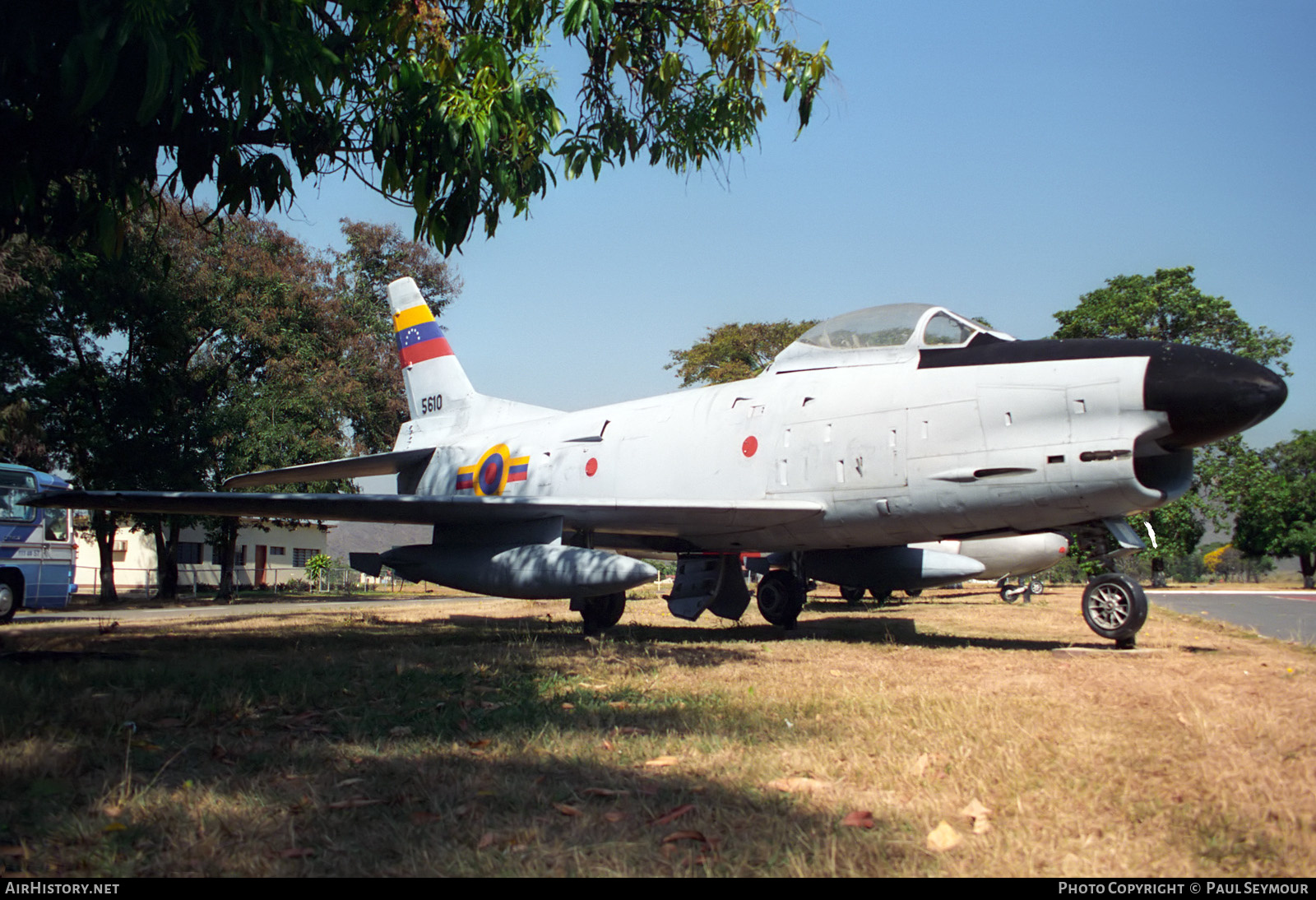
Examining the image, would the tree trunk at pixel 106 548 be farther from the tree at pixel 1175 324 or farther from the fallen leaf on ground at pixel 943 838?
the tree at pixel 1175 324

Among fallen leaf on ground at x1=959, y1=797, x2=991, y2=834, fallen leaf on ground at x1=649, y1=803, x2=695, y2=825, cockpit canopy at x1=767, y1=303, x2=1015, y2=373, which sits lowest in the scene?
fallen leaf on ground at x1=959, y1=797, x2=991, y2=834

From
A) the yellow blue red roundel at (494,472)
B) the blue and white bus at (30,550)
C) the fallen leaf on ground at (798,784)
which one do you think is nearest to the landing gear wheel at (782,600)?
the yellow blue red roundel at (494,472)

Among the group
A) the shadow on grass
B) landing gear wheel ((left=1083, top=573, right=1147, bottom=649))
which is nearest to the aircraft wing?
landing gear wheel ((left=1083, top=573, right=1147, bottom=649))

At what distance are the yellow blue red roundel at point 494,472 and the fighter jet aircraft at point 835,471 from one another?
0.14 ft

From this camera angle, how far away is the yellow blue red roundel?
1105 cm

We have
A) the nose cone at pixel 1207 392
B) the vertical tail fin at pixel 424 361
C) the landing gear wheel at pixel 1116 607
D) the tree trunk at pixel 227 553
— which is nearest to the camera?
the nose cone at pixel 1207 392

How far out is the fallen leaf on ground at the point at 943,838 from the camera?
2459mm

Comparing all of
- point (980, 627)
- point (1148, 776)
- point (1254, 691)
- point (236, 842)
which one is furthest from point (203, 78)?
point (980, 627)

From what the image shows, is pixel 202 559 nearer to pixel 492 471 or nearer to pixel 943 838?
pixel 492 471

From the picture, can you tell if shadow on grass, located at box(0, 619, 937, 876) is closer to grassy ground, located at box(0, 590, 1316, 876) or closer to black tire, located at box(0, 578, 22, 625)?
grassy ground, located at box(0, 590, 1316, 876)

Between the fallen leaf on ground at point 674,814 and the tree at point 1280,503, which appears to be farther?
the tree at point 1280,503

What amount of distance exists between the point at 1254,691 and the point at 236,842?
17.4ft

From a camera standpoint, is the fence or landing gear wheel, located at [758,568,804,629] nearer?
landing gear wheel, located at [758,568,804,629]

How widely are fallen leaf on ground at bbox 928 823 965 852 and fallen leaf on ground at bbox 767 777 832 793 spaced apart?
0.53 meters
